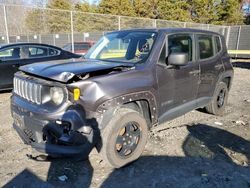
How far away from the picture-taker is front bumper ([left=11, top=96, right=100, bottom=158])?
3.18m

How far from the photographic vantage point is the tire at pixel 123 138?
345cm

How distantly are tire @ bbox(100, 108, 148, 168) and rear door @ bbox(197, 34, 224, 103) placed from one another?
193 cm

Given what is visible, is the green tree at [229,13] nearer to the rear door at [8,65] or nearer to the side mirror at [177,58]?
the rear door at [8,65]

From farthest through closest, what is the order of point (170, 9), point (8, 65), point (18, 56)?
point (170, 9)
point (18, 56)
point (8, 65)

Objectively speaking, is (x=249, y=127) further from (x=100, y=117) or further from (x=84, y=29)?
(x=84, y=29)

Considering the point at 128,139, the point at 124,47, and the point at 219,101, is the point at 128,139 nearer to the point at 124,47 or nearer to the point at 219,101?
the point at 124,47

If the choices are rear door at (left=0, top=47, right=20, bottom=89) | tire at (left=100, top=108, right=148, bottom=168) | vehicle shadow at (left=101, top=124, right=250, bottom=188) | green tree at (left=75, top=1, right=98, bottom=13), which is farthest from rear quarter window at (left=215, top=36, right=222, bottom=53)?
green tree at (left=75, top=1, right=98, bottom=13)

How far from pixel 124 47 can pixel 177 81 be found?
1.10m

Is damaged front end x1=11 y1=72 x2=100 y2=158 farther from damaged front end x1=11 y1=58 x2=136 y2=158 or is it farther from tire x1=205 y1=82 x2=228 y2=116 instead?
tire x1=205 y1=82 x2=228 y2=116

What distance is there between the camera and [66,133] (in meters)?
3.22

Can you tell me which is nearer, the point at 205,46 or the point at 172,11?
the point at 205,46

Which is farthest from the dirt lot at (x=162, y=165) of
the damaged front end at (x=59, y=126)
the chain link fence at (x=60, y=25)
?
the chain link fence at (x=60, y=25)

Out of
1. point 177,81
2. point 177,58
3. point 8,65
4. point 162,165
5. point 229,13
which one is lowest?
point 162,165

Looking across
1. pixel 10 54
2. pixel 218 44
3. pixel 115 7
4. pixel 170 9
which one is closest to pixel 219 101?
pixel 218 44
